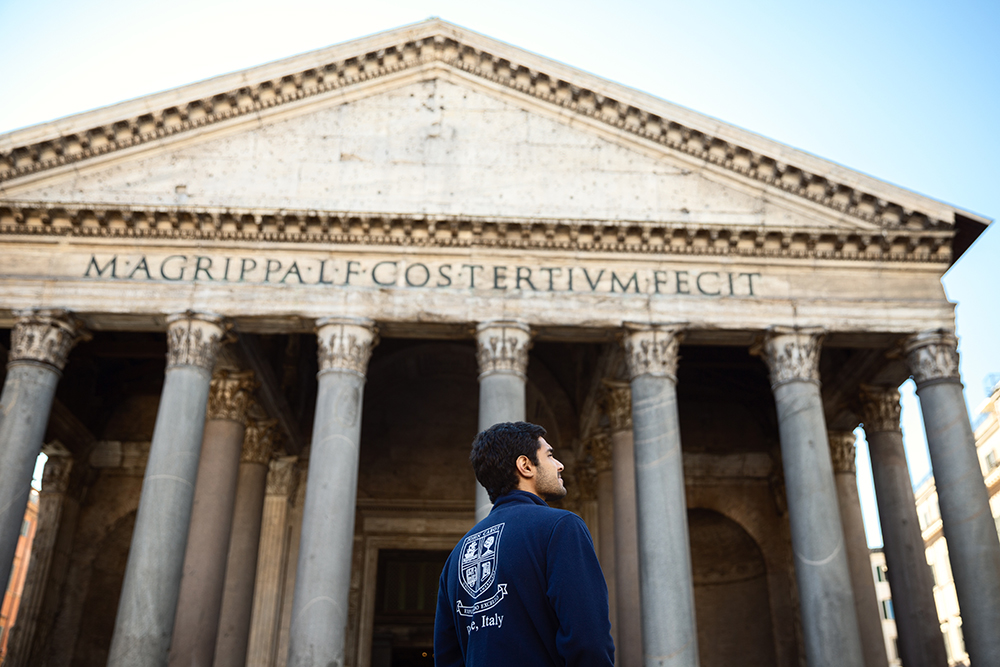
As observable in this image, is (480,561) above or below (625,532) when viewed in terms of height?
below

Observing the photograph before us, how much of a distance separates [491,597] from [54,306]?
13139 millimetres

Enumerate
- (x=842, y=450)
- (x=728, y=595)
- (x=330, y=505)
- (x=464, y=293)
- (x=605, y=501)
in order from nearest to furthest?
(x=330, y=505), (x=464, y=293), (x=605, y=501), (x=842, y=450), (x=728, y=595)

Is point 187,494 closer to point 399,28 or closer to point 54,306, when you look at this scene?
point 54,306

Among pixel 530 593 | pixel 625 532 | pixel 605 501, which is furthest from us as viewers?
pixel 605 501

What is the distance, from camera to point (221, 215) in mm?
14180

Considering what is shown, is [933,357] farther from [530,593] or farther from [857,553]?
[530,593]

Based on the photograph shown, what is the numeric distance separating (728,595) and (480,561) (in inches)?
737

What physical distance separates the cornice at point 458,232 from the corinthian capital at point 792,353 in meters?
1.39

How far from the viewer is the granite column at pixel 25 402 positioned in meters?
12.7

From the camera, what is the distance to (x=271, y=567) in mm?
18625

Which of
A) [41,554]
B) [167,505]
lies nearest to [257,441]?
[167,505]

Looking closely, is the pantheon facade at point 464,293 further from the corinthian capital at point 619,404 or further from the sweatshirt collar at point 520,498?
the sweatshirt collar at point 520,498

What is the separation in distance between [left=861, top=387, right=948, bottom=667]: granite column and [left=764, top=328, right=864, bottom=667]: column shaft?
313 centimetres

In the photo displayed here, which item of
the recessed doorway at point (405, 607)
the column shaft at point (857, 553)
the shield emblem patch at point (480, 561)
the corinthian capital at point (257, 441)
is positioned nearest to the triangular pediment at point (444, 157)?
the corinthian capital at point (257, 441)
